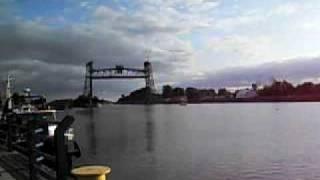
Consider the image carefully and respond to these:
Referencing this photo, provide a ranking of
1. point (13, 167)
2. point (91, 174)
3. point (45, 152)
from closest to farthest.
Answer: point (91, 174) < point (45, 152) < point (13, 167)

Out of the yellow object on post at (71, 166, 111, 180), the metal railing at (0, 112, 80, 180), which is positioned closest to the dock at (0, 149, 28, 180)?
the metal railing at (0, 112, 80, 180)

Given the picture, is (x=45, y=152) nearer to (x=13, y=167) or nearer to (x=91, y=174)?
(x=13, y=167)

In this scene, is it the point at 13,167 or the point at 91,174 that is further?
the point at 13,167

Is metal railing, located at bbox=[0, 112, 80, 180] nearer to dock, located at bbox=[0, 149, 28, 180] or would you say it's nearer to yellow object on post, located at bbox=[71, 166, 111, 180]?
dock, located at bbox=[0, 149, 28, 180]

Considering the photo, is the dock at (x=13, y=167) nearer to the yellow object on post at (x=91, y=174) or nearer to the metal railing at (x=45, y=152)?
the metal railing at (x=45, y=152)

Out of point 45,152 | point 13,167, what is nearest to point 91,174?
point 45,152

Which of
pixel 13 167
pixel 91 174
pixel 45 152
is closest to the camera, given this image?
pixel 91 174

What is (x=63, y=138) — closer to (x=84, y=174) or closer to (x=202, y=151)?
(x=84, y=174)

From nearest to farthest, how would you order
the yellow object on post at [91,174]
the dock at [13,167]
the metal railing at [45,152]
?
the yellow object on post at [91,174] < the metal railing at [45,152] < the dock at [13,167]

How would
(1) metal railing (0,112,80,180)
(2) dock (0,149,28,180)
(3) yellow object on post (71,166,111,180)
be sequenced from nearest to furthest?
A: (3) yellow object on post (71,166,111,180) < (1) metal railing (0,112,80,180) < (2) dock (0,149,28,180)

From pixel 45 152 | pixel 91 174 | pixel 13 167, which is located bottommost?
pixel 13 167

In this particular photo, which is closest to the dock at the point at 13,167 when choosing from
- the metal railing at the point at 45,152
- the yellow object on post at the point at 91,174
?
the metal railing at the point at 45,152

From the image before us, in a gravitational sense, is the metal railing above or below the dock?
above

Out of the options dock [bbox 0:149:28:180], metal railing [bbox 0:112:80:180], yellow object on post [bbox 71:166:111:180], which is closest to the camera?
yellow object on post [bbox 71:166:111:180]
